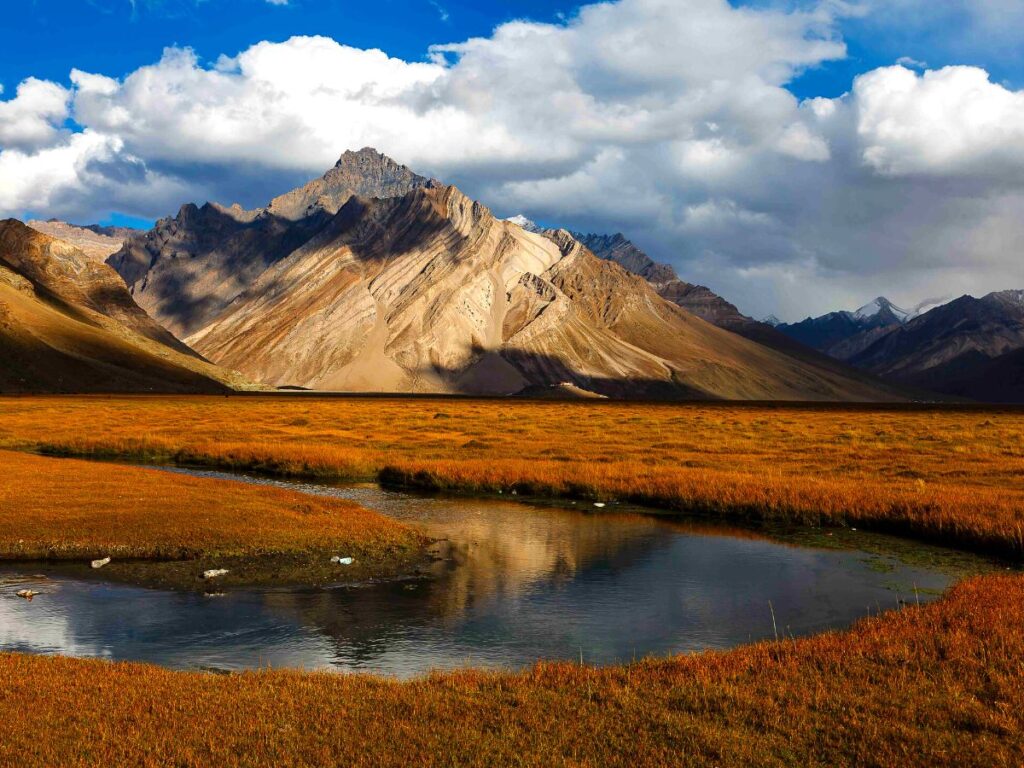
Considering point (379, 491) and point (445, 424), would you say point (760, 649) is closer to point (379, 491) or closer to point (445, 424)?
point (379, 491)

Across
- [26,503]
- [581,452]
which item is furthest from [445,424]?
[26,503]

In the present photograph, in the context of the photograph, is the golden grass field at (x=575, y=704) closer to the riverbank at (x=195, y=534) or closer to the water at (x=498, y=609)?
the riverbank at (x=195, y=534)

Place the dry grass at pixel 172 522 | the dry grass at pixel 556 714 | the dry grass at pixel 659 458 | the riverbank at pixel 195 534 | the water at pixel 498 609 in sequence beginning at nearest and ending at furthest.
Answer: the dry grass at pixel 556 714
the water at pixel 498 609
the riverbank at pixel 195 534
the dry grass at pixel 172 522
the dry grass at pixel 659 458

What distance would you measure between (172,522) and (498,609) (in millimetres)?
15460

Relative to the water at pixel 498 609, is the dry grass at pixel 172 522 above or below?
above

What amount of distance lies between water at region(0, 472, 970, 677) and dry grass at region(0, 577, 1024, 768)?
3.07 m

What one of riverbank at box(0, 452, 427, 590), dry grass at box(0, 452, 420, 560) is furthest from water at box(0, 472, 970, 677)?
dry grass at box(0, 452, 420, 560)

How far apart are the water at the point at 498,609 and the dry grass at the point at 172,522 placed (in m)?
2.67

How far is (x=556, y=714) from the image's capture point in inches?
553

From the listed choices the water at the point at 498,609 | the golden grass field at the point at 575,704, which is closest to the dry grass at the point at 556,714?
the golden grass field at the point at 575,704

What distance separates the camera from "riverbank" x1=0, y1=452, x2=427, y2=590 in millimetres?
27984

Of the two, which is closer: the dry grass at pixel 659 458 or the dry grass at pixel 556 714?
the dry grass at pixel 556 714

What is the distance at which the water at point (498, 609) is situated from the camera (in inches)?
779

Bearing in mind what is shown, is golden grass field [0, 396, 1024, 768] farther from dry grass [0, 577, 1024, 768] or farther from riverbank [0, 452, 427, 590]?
riverbank [0, 452, 427, 590]
